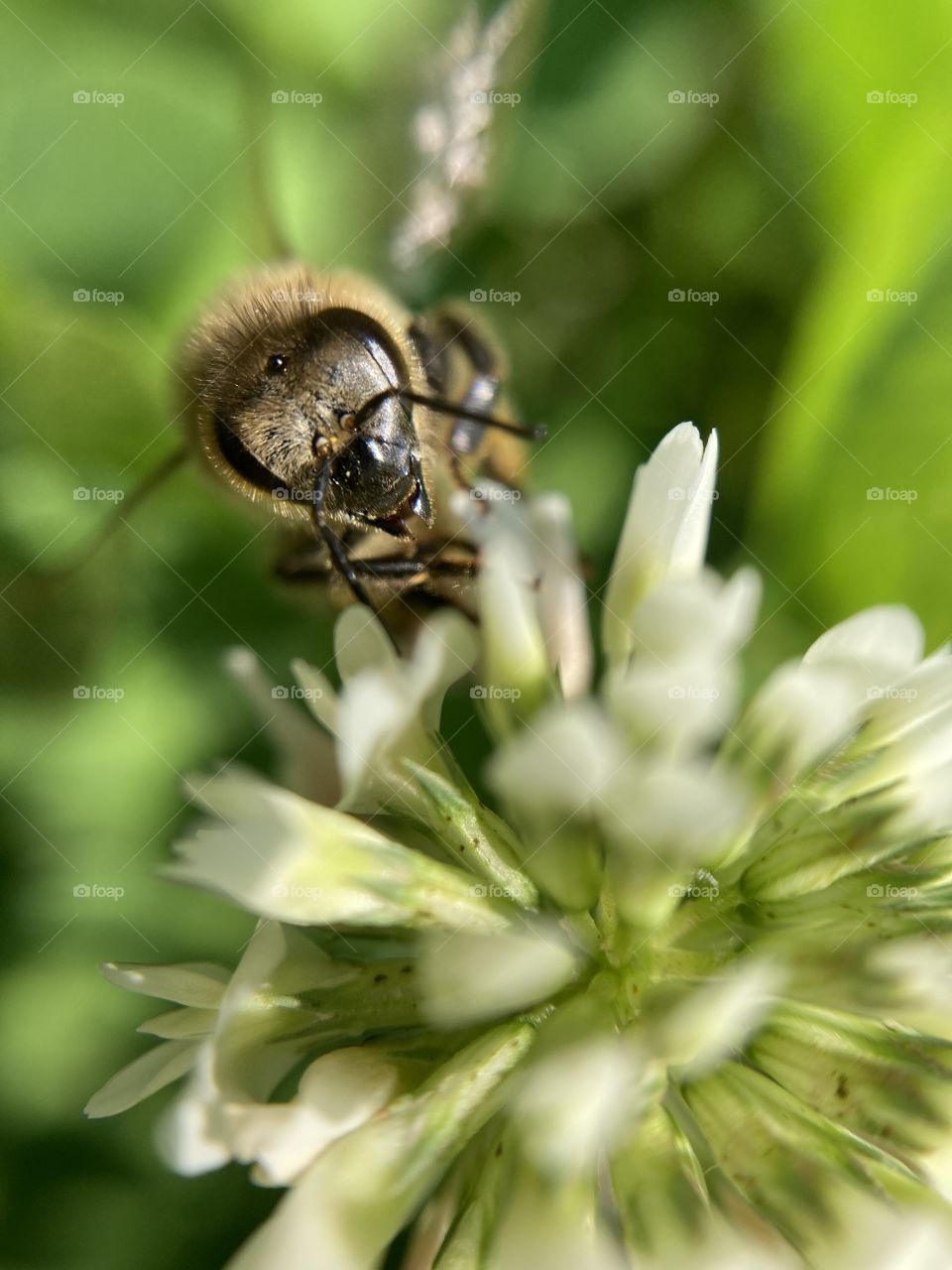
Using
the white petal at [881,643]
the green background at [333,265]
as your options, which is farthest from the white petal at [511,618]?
the green background at [333,265]

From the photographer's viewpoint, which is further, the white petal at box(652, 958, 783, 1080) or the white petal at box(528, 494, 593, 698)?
the white petal at box(528, 494, 593, 698)

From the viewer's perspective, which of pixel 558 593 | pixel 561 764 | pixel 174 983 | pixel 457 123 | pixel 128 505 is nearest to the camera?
pixel 561 764

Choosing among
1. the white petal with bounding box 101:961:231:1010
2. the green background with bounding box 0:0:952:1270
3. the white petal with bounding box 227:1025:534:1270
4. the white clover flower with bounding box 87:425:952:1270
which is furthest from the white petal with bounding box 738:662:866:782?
the green background with bounding box 0:0:952:1270

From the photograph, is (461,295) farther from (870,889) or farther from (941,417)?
(870,889)

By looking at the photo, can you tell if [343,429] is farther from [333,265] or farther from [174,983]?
[333,265]

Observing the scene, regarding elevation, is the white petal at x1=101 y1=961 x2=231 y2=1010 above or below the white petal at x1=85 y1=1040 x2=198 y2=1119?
above

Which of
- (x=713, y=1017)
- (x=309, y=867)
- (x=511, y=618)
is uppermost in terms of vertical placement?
(x=511, y=618)

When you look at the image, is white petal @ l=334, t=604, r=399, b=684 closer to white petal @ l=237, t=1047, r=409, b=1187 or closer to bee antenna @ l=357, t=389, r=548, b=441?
bee antenna @ l=357, t=389, r=548, b=441

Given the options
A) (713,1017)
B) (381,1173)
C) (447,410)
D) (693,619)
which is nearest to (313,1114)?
(381,1173)
